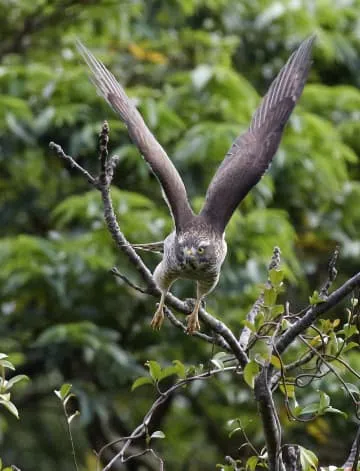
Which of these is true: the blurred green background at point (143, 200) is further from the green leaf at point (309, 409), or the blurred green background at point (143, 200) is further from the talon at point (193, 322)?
the green leaf at point (309, 409)

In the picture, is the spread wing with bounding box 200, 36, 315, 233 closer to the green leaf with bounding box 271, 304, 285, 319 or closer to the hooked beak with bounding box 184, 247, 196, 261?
the hooked beak with bounding box 184, 247, 196, 261

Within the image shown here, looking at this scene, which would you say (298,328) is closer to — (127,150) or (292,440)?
(127,150)

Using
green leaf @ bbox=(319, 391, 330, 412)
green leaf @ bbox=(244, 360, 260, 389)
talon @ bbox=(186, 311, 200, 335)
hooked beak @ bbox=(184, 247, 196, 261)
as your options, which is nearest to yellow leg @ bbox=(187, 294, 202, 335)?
talon @ bbox=(186, 311, 200, 335)

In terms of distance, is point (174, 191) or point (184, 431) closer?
point (174, 191)

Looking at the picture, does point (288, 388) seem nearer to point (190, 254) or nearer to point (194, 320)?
point (194, 320)

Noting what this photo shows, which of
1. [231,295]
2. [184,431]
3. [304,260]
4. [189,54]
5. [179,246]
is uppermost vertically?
[179,246]

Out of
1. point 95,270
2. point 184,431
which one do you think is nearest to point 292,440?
point 184,431

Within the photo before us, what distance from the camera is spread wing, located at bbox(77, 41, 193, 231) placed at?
Answer: 3680mm

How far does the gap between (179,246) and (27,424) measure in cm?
405

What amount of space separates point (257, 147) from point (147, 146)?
524mm

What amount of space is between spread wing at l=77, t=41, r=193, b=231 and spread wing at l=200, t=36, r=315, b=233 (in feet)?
0.40

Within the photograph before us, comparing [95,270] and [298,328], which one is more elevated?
[298,328]

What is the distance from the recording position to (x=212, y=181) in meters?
3.97

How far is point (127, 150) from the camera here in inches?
249
